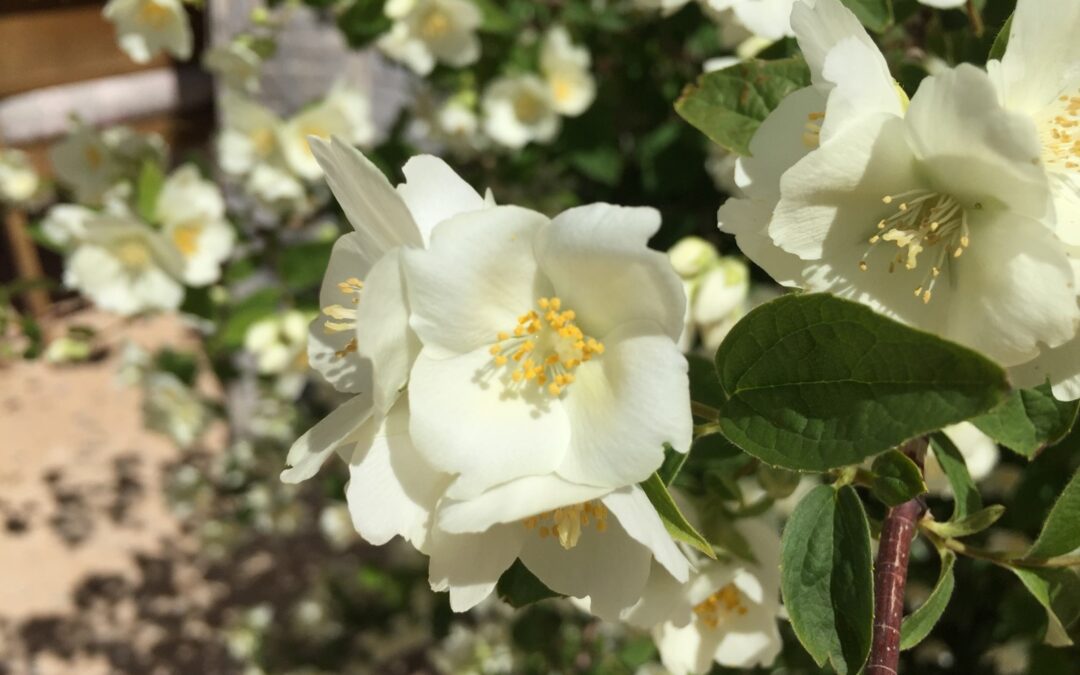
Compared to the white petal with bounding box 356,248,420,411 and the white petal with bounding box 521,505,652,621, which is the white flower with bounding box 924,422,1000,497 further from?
the white petal with bounding box 356,248,420,411

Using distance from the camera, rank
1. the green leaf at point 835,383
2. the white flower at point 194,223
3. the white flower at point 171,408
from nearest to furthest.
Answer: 1. the green leaf at point 835,383
2. the white flower at point 194,223
3. the white flower at point 171,408

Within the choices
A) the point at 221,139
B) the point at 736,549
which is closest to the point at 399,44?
the point at 221,139

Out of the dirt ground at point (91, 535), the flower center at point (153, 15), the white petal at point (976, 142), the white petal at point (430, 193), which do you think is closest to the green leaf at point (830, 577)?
the white petal at point (976, 142)

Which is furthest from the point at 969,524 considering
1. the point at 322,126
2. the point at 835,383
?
the point at 322,126

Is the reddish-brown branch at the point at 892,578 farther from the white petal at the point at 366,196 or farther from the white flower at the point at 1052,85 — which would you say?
the white petal at the point at 366,196

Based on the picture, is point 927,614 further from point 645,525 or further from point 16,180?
point 16,180

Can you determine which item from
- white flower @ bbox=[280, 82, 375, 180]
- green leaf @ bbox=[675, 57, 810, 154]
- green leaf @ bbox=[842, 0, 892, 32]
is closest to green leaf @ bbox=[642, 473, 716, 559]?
green leaf @ bbox=[675, 57, 810, 154]
